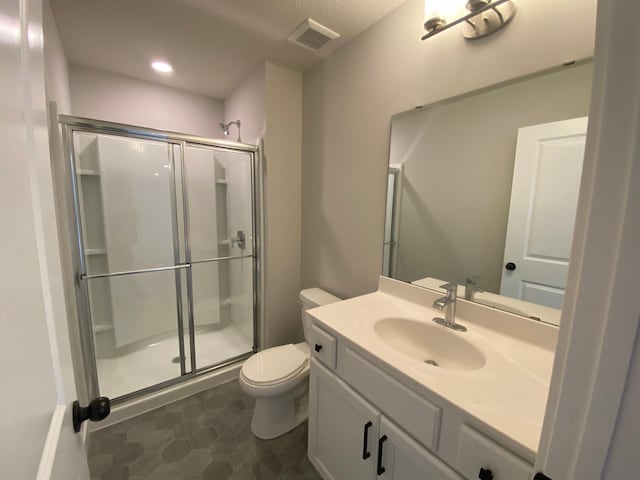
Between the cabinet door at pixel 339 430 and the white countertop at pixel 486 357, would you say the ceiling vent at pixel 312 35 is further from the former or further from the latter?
the cabinet door at pixel 339 430

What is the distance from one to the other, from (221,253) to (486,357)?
2.19 metres

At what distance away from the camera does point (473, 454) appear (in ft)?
2.25

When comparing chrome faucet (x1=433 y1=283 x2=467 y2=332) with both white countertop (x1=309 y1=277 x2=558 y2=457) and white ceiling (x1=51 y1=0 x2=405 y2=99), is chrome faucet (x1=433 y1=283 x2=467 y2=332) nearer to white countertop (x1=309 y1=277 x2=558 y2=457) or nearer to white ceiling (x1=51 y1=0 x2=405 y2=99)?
white countertop (x1=309 y1=277 x2=558 y2=457)

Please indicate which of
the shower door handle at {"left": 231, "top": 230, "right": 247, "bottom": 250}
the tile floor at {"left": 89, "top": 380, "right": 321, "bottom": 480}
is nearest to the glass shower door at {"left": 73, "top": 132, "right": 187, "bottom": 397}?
the tile floor at {"left": 89, "top": 380, "right": 321, "bottom": 480}

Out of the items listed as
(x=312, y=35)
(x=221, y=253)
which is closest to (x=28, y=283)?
(x=312, y=35)

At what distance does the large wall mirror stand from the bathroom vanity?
13 cm

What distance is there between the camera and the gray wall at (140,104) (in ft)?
7.07

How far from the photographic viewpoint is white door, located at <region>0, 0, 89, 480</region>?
33 centimetres

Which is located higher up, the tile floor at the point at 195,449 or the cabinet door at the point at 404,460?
the cabinet door at the point at 404,460

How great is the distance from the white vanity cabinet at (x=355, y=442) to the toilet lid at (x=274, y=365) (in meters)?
0.31

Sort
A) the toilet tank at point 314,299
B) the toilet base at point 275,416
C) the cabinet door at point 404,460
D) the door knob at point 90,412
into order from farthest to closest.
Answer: the toilet tank at point 314,299 < the toilet base at point 275,416 < the cabinet door at point 404,460 < the door knob at point 90,412

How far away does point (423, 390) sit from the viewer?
79 centimetres

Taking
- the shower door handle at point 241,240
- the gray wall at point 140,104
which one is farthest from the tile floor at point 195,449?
the gray wall at point 140,104

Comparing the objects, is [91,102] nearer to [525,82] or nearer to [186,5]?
[186,5]
